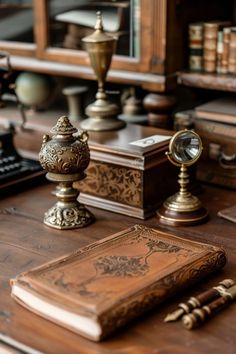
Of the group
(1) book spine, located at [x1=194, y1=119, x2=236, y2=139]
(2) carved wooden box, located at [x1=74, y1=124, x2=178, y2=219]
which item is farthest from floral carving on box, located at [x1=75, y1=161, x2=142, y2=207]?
(1) book spine, located at [x1=194, y1=119, x2=236, y2=139]

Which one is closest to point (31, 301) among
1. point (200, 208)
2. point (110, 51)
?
point (200, 208)

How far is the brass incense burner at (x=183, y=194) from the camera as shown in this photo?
66.1 inches

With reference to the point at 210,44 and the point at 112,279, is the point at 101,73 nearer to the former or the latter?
the point at 210,44

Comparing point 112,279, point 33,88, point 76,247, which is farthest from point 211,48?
point 112,279

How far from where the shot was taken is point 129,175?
1.76 metres

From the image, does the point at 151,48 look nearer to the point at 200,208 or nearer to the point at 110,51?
the point at 110,51

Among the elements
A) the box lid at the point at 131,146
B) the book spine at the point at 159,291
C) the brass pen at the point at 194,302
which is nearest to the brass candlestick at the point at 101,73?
the box lid at the point at 131,146

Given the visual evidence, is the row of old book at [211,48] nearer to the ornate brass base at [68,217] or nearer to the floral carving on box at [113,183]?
the floral carving on box at [113,183]

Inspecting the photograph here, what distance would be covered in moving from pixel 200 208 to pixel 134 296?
1.75 feet

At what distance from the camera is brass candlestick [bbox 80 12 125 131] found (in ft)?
6.16

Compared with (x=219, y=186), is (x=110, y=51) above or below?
above

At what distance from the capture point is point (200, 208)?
1.73 m

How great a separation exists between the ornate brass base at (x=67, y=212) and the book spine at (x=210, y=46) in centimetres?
65

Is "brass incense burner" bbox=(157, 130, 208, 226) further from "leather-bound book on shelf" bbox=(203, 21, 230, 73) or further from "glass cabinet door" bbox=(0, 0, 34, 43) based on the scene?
"glass cabinet door" bbox=(0, 0, 34, 43)
